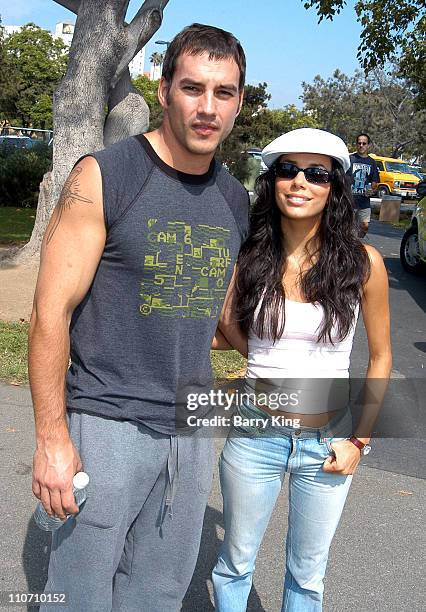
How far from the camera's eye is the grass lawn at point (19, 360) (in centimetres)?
572

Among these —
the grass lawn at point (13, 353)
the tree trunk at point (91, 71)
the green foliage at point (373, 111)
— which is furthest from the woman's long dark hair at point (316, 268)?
Result: the green foliage at point (373, 111)

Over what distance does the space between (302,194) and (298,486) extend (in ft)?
3.12

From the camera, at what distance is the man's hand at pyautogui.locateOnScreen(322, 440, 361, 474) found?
7.66ft

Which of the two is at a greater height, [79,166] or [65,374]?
[79,166]

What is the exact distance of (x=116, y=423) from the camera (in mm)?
2082

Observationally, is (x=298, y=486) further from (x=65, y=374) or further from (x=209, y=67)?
(x=209, y=67)

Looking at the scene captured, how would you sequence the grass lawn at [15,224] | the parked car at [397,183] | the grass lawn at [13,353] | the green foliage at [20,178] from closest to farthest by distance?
1. the grass lawn at [13,353]
2. the grass lawn at [15,224]
3. the green foliage at [20,178]
4. the parked car at [397,183]

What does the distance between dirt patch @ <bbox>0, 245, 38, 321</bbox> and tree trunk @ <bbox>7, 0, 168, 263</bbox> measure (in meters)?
0.89

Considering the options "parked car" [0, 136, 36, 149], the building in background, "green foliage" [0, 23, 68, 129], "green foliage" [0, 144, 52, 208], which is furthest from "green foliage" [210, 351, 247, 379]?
the building in background

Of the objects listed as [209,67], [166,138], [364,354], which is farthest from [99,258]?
[364,354]

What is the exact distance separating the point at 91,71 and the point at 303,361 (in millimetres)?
7210

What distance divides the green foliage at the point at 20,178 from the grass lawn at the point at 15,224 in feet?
1.88

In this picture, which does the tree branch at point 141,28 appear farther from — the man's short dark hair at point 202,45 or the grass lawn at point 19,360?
the man's short dark hair at point 202,45

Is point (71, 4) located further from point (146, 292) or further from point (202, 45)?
point (146, 292)
